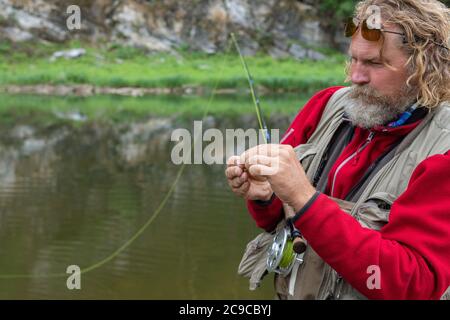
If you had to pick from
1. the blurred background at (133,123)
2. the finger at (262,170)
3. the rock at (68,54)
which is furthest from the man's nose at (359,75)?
the rock at (68,54)

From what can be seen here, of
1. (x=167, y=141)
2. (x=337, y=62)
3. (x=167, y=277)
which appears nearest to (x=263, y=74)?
(x=337, y=62)

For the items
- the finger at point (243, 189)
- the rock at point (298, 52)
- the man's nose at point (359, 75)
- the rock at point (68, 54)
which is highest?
the rock at point (298, 52)

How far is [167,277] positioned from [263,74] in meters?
20.9

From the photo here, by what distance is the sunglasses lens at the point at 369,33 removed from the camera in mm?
1821

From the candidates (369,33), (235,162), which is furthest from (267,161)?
(369,33)

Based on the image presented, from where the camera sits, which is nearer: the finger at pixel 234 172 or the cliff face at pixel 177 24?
the finger at pixel 234 172

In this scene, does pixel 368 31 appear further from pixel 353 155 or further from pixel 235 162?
pixel 235 162

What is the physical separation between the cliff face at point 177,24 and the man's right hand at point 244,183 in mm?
27192

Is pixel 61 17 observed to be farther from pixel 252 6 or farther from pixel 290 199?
pixel 290 199

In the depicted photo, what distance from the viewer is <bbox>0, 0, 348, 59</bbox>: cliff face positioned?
28.9 metres

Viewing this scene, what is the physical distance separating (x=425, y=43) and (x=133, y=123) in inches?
605

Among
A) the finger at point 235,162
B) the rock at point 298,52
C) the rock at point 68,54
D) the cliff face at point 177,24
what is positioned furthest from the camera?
the rock at point 298,52

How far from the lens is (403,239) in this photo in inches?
66.8

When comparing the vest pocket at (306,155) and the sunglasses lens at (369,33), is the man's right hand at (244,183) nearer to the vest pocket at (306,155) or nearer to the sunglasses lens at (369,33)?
the vest pocket at (306,155)
